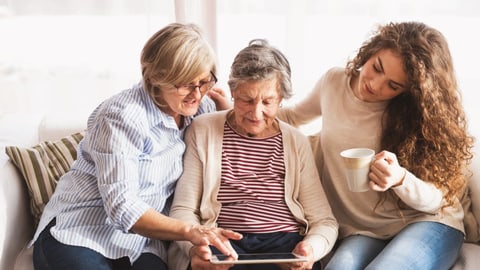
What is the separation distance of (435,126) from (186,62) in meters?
0.81

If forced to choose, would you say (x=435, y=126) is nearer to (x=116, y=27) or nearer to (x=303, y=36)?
(x=303, y=36)

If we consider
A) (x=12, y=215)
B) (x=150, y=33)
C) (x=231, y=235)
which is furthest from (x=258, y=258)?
(x=150, y=33)

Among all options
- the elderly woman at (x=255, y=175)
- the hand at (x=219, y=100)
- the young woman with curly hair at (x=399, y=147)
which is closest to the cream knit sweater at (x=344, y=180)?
the young woman with curly hair at (x=399, y=147)

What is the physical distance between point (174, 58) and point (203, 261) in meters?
0.60

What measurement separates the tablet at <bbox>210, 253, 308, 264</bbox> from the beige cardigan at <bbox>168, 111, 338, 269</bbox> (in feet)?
0.59

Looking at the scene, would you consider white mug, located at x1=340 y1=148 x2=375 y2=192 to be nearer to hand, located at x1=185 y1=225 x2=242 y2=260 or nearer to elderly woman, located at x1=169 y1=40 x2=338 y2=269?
elderly woman, located at x1=169 y1=40 x2=338 y2=269

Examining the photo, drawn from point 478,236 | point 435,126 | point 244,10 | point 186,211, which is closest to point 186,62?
point 186,211

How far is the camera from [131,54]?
3018 mm

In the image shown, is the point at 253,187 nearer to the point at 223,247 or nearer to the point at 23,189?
the point at 223,247

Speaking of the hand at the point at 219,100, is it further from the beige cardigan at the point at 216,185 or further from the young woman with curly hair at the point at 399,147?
the young woman with curly hair at the point at 399,147

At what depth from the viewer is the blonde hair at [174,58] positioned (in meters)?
2.03

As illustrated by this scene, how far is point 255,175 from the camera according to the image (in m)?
2.21

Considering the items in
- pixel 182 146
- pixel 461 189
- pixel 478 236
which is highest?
pixel 182 146

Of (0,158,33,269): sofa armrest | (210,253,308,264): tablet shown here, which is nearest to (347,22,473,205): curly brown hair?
(210,253,308,264): tablet
